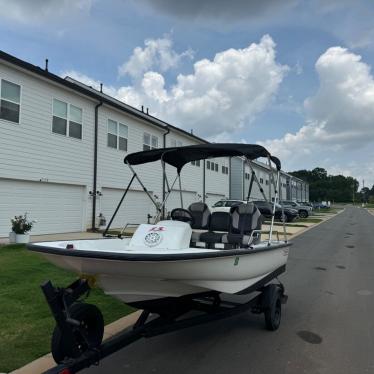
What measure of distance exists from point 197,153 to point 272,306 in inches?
107

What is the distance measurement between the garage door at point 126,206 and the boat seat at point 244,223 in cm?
1383

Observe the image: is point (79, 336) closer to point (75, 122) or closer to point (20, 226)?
point (20, 226)

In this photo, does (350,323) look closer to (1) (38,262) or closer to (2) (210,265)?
(2) (210,265)

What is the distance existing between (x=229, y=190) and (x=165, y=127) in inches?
521

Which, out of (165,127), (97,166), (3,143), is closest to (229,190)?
(165,127)

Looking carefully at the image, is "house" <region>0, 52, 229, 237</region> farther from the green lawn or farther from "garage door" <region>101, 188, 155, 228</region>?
the green lawn

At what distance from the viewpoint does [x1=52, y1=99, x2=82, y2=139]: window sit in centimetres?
1669

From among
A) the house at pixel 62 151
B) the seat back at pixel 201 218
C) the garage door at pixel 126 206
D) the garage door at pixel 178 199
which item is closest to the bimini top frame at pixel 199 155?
the seat back at pixel 201 218

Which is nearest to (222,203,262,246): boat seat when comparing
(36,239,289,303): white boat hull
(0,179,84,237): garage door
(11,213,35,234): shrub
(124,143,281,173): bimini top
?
(124,143,281,173): bimini top

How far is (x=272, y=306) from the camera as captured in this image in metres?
5.45

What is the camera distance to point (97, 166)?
18.9 metres

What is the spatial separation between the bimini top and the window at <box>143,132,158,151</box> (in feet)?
52.5

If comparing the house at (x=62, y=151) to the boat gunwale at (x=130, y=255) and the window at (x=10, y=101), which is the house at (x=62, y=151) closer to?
the window at (x=10, y=101)

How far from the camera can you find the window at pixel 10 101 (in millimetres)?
14188
